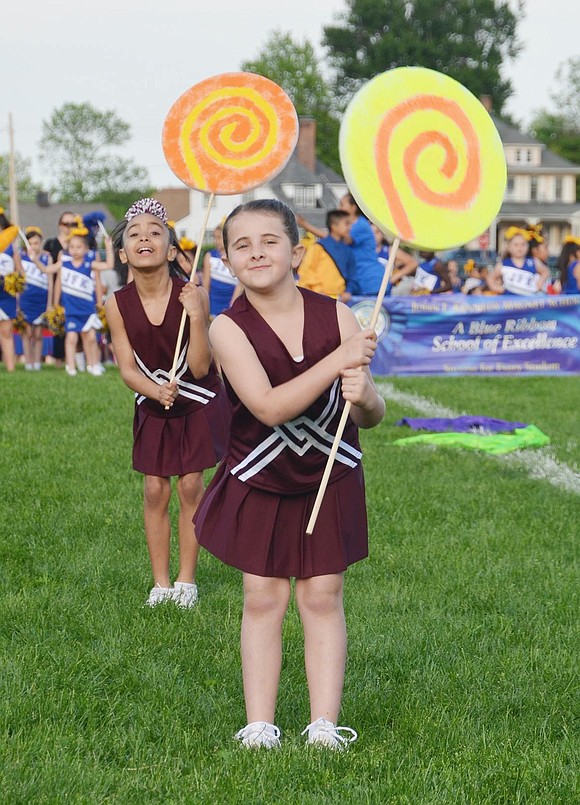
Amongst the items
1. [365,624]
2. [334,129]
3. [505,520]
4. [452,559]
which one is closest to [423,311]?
[505,520]

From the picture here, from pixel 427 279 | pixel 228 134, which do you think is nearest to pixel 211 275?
pixel 427 279

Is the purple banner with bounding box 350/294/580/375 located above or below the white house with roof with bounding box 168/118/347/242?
below

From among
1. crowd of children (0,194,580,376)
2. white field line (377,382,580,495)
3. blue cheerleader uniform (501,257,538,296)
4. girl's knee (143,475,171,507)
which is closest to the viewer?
girl's knee (143,475,171,507)

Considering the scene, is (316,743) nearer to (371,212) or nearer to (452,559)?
(371,212)

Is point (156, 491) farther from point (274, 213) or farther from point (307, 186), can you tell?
point (307, 186)

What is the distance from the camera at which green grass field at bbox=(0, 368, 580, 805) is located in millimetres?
3293

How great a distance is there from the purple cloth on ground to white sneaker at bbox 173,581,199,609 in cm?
535

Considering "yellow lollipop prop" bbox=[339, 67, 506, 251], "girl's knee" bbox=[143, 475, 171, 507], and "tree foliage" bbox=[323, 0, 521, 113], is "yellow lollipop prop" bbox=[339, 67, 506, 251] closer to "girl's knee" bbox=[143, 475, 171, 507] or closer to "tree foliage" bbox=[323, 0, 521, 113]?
"girl's knee" bbox=[143, 475, 171, 507]

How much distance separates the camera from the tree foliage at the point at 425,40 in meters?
71.1

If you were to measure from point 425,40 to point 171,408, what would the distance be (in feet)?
234

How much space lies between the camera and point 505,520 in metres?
6.81

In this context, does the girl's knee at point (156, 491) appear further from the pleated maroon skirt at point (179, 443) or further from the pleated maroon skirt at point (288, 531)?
the pleated maroon skirt at point (288, 531)

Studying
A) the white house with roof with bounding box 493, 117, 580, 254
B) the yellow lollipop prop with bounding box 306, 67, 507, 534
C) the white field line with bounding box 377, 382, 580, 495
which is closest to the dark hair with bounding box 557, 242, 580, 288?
the white field line with bounding box 377, 382, 580, 495

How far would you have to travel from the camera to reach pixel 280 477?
361 cm
